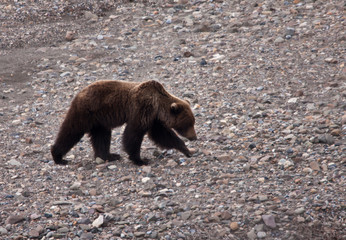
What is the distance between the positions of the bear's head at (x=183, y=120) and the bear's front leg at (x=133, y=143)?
53cm

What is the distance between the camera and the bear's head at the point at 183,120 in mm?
7989

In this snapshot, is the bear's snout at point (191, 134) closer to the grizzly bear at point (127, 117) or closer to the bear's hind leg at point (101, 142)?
the grizzly bear at point (127, 117)

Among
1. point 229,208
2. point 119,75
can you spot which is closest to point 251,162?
point 229,208

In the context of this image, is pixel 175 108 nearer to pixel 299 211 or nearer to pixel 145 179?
pixel 145 179

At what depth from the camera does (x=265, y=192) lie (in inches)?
259

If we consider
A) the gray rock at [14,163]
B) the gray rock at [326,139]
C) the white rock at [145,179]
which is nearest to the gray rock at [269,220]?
the white rock at [145,179]

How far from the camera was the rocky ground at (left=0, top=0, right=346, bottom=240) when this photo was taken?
6242 mm

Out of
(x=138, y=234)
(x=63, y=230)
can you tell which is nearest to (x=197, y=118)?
(x=138, y=234)

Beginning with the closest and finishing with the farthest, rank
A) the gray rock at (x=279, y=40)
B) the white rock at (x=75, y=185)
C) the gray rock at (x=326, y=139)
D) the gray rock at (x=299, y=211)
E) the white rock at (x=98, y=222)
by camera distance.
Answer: the gray rock at (x=299, y=211) < the white rock at (x=98, y=222) < the white rock at (x=75, y=185) < the gray rock at (x=326, y=139) < the gray rock at (x=279, y=40)

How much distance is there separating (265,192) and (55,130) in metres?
4.27

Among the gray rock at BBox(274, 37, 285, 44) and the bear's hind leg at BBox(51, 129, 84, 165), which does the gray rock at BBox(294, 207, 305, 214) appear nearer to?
the bear's hind leg at BBox(51, 129, 84, 165)

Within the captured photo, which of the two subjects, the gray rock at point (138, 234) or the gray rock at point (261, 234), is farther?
the gray rock at point (138, 234)

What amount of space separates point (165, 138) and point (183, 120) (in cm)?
38

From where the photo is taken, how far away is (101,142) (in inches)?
319
